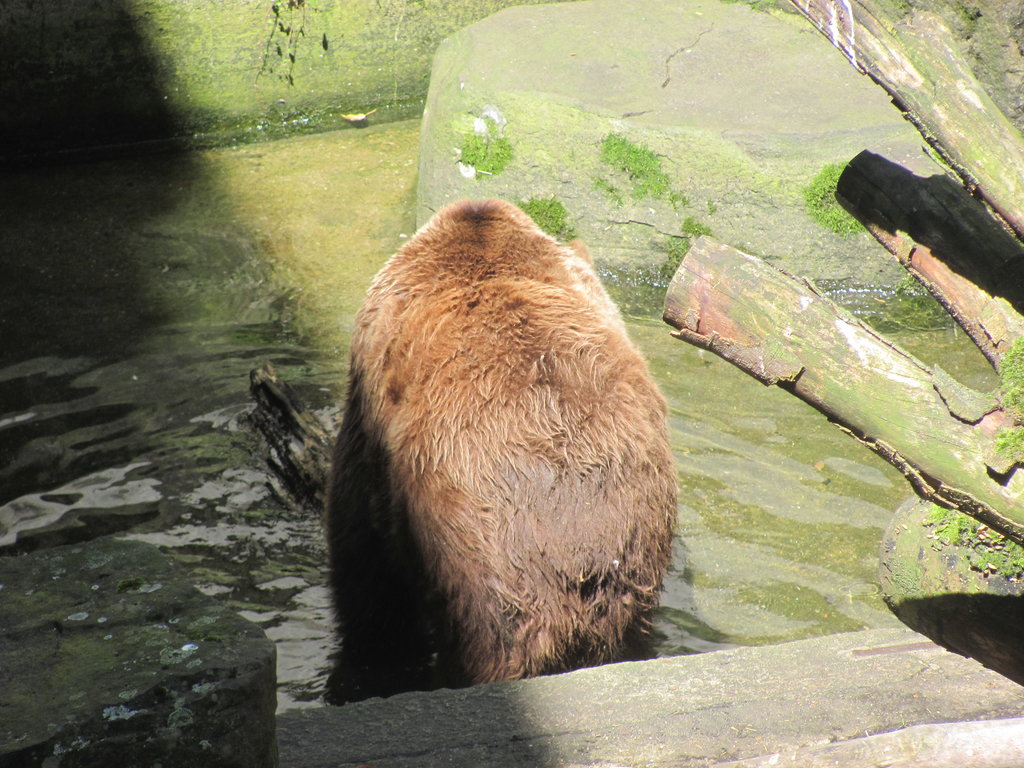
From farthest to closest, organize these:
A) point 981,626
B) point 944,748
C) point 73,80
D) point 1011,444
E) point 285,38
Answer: point 285,38 → point 73,80 → point 981,626 → point 1011,444 → point 944,748

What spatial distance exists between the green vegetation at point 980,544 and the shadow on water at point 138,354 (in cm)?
166

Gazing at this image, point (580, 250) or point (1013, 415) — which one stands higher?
point (1013, 415)

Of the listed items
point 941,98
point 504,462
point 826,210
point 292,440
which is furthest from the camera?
point 826,210

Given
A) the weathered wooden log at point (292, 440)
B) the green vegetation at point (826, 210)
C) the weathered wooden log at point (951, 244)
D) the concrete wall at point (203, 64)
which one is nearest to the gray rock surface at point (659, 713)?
the weathered wooden log at point (951, 244)

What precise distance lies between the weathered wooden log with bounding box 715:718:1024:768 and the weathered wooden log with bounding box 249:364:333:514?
2846 millimetres

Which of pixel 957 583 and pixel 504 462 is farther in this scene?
pixel 957 583

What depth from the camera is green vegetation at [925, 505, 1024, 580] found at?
307 centimetres

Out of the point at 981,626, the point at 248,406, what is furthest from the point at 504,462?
the point at 248,406

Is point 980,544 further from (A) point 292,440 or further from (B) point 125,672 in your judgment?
(A) point 292,440

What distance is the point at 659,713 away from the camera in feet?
7.79

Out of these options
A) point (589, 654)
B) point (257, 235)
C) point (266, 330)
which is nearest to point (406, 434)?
point (589, 654)

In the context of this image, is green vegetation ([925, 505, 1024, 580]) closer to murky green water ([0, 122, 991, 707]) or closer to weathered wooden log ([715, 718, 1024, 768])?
murky green water ([0, 122, 991, 707])

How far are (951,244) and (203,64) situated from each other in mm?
6616

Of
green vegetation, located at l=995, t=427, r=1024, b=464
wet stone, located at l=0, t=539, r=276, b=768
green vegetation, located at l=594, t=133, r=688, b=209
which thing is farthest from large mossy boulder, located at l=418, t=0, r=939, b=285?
wet stone, located at l=0, t=539, r=276, b=768
